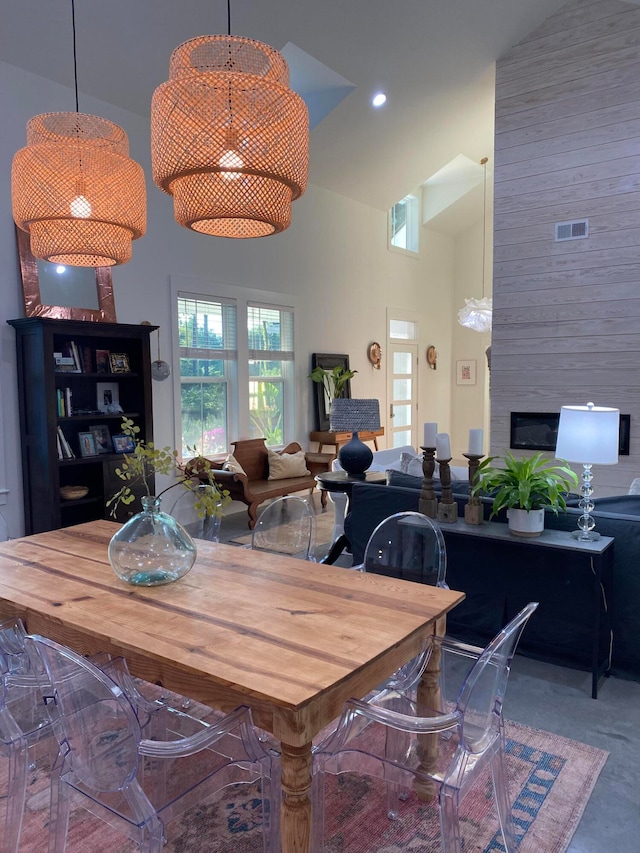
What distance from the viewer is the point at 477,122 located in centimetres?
680

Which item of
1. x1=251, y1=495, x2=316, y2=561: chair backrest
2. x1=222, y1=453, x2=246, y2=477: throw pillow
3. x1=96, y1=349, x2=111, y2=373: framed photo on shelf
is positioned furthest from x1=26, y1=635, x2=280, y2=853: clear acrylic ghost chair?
x1=222, y1=453, x2=246, y2=477: throw pillow

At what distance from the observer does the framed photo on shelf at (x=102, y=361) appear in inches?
186

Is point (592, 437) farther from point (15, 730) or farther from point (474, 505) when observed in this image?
point (15, 730)

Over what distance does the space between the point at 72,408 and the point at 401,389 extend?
17.5ft

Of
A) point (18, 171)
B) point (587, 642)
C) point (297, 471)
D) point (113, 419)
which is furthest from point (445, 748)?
point (297, 471)

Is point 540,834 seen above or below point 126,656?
below

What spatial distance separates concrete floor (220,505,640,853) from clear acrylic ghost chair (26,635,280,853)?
0.96 meters

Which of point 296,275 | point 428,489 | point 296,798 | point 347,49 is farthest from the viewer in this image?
point 296,275

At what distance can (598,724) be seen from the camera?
96.7 inches

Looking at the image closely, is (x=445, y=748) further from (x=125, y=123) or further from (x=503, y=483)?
(x=125, y=123)

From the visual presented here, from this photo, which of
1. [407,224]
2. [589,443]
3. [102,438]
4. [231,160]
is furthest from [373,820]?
[407,224]

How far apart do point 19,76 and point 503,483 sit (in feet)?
14.3

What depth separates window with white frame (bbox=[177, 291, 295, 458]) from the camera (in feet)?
19.2

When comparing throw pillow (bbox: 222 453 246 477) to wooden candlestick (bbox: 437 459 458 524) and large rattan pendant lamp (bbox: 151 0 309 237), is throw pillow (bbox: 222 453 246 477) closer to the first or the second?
wooden candlestick (bbox: 437 459 458 524)
